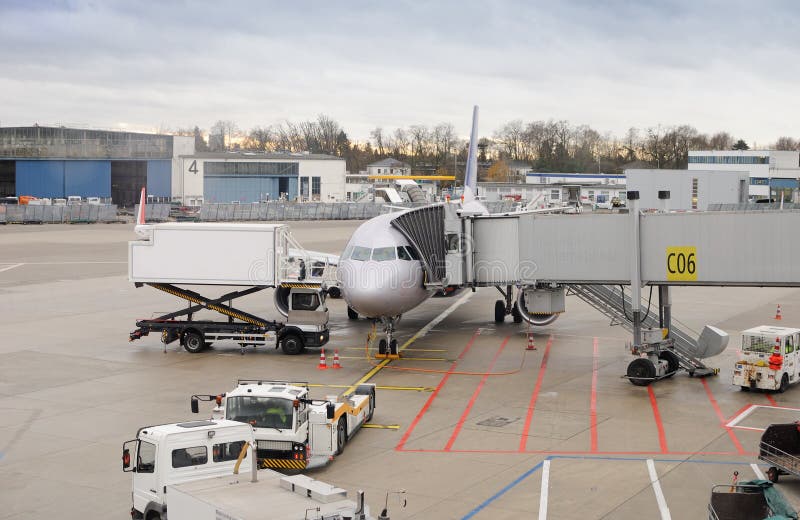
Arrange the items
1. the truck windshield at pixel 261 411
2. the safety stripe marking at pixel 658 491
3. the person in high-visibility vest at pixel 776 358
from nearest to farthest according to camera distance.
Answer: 1. the safety stripe marking at pixel 658 491
2. the truck windshield at pixel 261 411
3. the person in high-visibility vest at pixel 776 358

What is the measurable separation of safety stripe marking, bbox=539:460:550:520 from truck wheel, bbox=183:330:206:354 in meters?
18.7

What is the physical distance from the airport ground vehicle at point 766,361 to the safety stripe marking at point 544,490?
35.4 feet

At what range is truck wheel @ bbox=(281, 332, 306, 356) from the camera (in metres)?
35.3

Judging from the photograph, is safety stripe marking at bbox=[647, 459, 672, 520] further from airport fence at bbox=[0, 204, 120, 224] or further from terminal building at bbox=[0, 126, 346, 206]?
terminal building at bbox=[0, 126, 346, 206]

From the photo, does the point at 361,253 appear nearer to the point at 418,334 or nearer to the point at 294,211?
the point at 418,334

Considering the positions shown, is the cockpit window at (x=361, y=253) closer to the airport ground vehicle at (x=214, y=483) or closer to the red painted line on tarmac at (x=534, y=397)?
the red painted line on tarmac at (x=534, y=397)

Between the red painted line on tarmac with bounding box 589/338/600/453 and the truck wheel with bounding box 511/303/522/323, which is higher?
the truck wheel with bounding box 511/303/522/323

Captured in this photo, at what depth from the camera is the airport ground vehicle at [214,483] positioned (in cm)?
1309

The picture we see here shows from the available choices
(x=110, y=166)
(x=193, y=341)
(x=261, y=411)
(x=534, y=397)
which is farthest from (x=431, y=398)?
(x=110, y=166)

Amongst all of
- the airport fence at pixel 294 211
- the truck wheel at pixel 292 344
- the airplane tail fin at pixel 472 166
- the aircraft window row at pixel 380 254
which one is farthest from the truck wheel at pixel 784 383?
the airport fence at pixel 294 211

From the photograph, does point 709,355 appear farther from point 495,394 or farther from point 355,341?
point 355,341

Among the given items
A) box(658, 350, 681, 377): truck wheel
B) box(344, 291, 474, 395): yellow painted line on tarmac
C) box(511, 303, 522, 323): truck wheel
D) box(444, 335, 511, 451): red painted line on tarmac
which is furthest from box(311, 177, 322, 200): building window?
box(658, 350, 681, 377): truck wheel

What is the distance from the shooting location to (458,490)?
18875 mm

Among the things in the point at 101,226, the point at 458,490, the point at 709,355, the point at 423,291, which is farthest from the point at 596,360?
the point at 101,226
